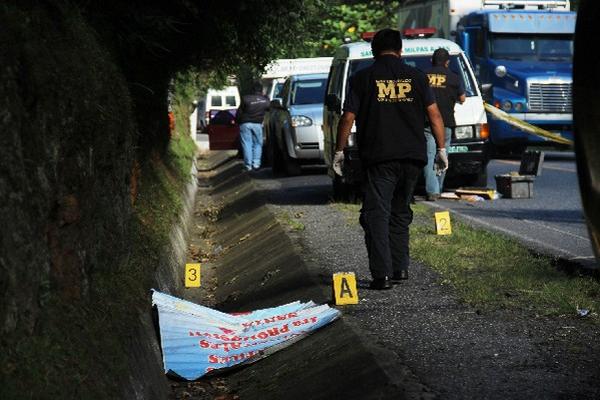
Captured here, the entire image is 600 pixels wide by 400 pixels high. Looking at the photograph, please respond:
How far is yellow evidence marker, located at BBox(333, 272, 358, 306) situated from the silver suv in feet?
52.3

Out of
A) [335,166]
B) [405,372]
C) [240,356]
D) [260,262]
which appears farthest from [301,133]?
[405,372]

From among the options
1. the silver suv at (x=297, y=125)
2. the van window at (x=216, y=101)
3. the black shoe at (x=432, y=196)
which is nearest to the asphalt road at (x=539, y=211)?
the black shoe at (x=432, y=196)

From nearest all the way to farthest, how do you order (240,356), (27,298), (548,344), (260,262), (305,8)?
(27,298) < (548,344) < (240,356) < (260,262) < (305,8)

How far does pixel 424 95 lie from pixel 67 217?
3931 mm

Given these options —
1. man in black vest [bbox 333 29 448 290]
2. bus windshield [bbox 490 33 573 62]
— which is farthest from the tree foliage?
man in black vest [bbox 333 29 448 290]

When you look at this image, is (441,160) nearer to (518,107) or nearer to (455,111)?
(455,111)

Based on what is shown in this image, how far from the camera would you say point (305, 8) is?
639 inches

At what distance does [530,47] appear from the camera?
30812 mm

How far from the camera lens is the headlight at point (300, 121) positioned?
83.8 feet

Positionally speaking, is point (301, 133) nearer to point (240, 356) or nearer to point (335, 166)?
point (335, 166)

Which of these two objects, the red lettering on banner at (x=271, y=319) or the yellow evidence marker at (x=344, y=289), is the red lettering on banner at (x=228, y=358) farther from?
the yellow evidence marker at (x=344, y=289)

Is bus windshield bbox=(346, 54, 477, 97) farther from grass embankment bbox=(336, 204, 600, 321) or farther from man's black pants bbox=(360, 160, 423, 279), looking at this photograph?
man's black pants bbox=(360, 160, 423, 279)

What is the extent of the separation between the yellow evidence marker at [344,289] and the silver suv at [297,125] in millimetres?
15927

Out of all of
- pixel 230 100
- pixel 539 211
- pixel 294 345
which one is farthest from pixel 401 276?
pixel 230 100
